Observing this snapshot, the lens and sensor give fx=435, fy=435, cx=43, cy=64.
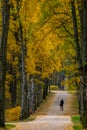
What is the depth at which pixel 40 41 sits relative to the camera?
2466 cm

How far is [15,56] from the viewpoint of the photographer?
44.5 meters

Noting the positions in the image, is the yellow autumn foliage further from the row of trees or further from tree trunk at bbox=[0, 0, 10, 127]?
tree trunk at bbox=[0, 0, 10, 127]

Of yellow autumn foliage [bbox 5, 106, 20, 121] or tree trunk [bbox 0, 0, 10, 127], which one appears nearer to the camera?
tree trunk [bbox 0, 0, 10, 127]

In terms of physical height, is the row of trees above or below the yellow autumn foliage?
above

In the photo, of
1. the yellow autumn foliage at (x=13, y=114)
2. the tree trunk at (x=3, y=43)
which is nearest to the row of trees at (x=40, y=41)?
the tree trunk at (x=3, y=43)

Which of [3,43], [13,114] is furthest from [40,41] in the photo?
[13,114]

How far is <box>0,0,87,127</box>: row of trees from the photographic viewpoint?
21906mm

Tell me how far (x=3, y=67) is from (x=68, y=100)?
4903cm

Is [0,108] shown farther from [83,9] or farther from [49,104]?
[49,104]

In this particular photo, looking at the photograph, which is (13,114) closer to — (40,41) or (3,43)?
(40,41)

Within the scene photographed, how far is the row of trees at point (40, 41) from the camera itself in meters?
21.9

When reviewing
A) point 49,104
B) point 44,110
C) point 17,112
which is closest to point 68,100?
point 49,104

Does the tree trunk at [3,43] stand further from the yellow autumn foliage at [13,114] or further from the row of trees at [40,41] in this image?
the yellow autumn foliage at [13,114]

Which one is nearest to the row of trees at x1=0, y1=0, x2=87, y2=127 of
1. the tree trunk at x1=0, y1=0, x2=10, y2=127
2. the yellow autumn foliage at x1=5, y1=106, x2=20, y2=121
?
the tree trunk at x1=0, y1=0, x2=10, y2=127
